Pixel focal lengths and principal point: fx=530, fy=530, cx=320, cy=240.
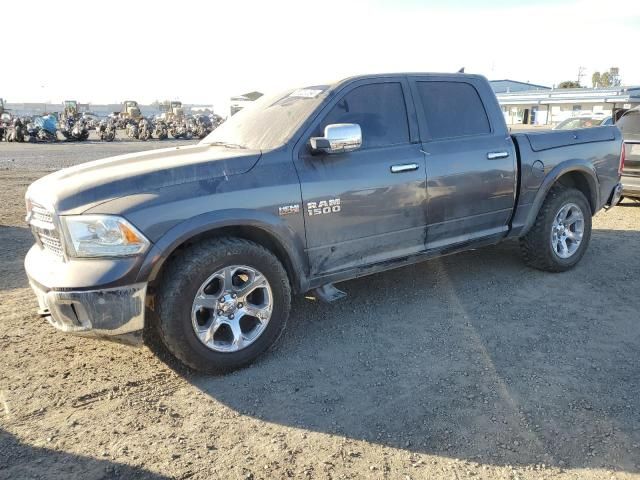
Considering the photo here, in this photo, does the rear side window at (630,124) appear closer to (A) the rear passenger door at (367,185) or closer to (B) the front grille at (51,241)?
(A) the rear passenger door at (367,185)

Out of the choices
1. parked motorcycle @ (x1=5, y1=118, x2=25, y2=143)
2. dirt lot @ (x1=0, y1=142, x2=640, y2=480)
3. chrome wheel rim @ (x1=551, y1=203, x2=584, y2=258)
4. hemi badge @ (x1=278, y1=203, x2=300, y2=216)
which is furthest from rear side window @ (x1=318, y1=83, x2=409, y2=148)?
parked motorcycle @ (x1=5, y1=118, x2=25, y2=143)

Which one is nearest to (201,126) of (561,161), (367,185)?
(561,161)

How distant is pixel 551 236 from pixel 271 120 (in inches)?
121

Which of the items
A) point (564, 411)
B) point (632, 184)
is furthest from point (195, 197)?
point (632, 184)

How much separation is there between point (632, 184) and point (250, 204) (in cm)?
706

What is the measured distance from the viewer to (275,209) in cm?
358

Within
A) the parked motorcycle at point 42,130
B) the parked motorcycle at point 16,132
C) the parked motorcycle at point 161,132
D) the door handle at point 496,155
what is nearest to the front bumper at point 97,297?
the door handle at point 496,155

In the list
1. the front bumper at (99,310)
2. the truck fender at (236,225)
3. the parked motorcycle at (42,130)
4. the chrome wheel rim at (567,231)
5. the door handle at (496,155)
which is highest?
the parked motorcycle at (42,130)

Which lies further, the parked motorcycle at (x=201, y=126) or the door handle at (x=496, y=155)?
the parked motorcycle at (x=201, y=126)

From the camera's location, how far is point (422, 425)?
9.79 feet

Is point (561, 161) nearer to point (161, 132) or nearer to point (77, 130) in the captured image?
point (77, 130)

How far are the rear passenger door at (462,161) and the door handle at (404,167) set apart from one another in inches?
5.8

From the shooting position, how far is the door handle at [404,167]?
4105 mm

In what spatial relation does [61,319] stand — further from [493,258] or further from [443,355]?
[493,258]
